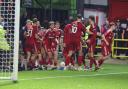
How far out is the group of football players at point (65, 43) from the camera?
21.4 metres

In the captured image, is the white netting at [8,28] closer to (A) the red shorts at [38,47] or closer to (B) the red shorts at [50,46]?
(A) the red shorts at [38,47]

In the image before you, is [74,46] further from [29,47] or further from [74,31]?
[29,47]

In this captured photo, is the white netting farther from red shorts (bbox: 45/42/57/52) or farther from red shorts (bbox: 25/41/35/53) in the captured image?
red shorts (bbox: 45/42/57/52)

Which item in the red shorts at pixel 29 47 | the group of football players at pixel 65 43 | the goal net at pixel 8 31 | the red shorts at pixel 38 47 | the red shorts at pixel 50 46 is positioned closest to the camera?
the goal net at pixel 8 31

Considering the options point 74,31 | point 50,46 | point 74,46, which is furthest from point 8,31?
point 50,46

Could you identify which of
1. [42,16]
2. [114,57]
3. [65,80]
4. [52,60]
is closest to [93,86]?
[65,80]

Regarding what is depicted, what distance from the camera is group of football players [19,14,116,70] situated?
21359 millimetres

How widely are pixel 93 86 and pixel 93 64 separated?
25.4ft

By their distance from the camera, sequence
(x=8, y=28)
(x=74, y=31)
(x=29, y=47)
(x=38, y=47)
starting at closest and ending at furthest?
(x=8, y=28)
(x=74, y=31)
(x=29, y=47)
(x=38, y=47)

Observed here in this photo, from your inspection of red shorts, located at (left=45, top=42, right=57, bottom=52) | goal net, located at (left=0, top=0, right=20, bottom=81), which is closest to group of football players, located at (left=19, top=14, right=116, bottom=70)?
red shorts, located at (left=45, top=42, right=57, bottom=52)

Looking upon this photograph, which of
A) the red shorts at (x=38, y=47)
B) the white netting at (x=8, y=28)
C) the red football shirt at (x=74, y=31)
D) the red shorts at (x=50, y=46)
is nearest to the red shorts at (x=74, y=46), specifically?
the red football shirt at (x=74, y=31)

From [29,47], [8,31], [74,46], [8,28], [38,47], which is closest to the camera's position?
[8,31]

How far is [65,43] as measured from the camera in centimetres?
2172

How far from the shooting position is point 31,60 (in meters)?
22.2
